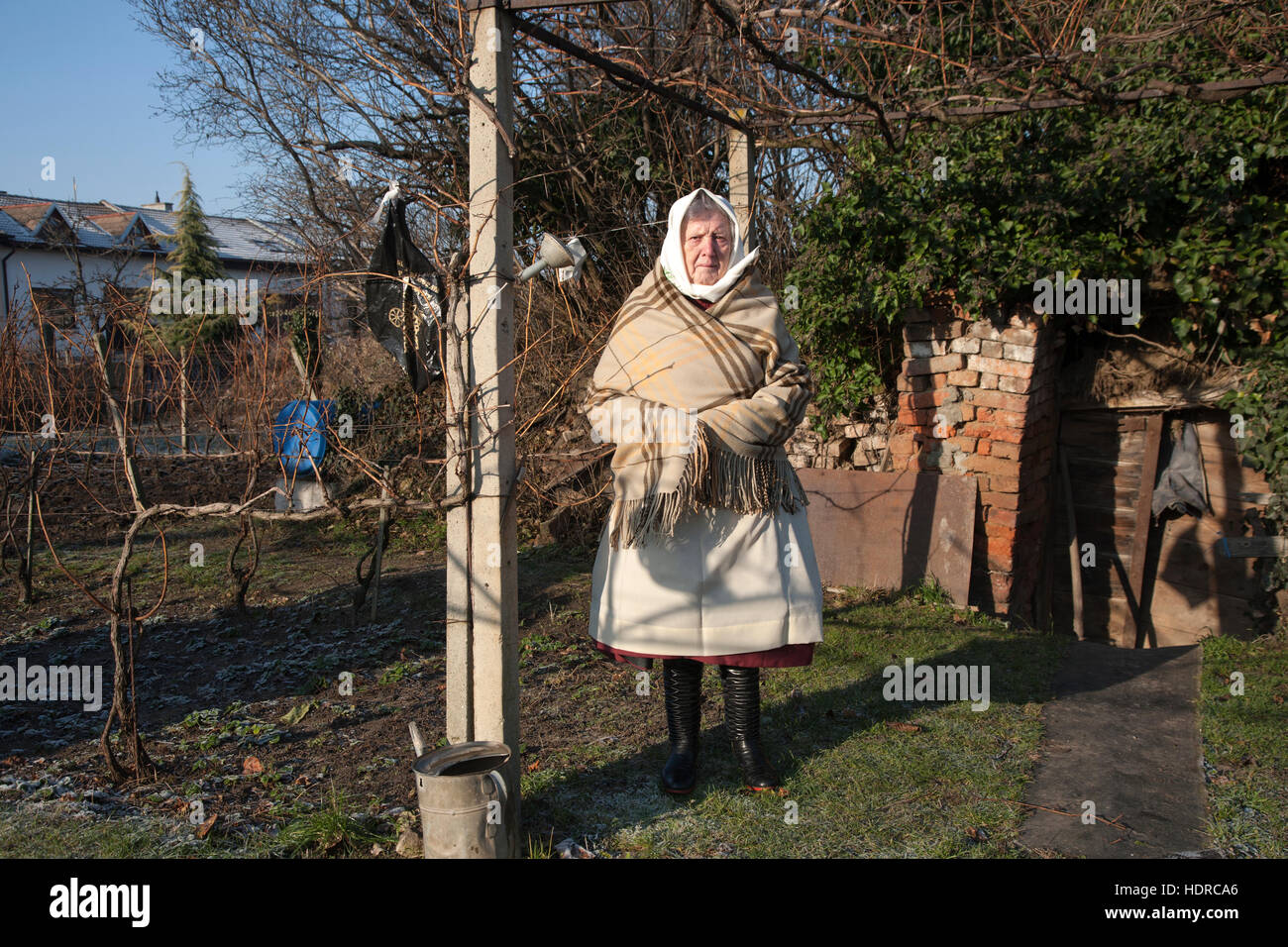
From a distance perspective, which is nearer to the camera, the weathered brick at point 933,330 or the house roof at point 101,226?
the weathered brick at point 933,330

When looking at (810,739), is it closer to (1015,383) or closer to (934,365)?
(1015,383)

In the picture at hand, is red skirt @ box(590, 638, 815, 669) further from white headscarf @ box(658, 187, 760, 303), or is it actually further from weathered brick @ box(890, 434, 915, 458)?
weathered brick @ box(890, 434, 915, 458)

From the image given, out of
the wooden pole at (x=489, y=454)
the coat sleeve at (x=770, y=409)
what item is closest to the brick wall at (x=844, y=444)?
the coat sleeve at (x=770, y=409)

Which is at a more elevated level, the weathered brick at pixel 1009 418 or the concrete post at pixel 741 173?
the concrete post at pixel 741 173

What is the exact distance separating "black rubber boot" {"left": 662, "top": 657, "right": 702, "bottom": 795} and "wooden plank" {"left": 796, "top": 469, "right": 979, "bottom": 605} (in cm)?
306

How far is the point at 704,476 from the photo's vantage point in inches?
124

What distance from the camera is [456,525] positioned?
9.73 ft

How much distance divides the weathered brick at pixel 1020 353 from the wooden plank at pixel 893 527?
92 centimetres

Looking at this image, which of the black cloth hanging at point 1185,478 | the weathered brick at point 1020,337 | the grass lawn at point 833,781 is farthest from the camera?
the black cloth hanging at point 1185,478

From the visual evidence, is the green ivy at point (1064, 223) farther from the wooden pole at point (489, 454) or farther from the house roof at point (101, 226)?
the house roof at point (101, 226)

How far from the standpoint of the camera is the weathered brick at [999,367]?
6403 mm

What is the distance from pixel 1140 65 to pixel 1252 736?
10.5 feet

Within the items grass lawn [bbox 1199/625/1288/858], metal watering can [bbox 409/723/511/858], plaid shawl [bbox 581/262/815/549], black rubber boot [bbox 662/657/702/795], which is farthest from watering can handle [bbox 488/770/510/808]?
grass lawn [bbox 1199/625/1288/858]

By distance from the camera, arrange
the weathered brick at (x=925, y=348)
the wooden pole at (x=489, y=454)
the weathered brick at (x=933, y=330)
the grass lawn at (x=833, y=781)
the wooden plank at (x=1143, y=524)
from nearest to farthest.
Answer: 1. the wooden pole at (x=489, y=454)
2. the grass lawn at (x=833, y=781)
3. the weathered brick at (x=933, y=330)
4. the weathered brick at (x=925, y=348)
5. the wooden plank at (x=1143, y=524)
